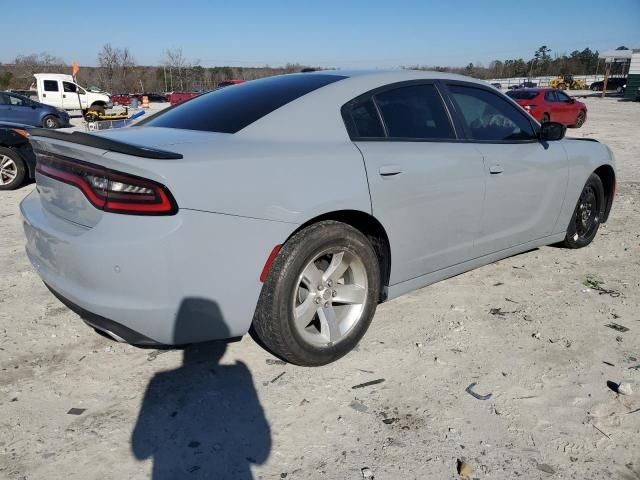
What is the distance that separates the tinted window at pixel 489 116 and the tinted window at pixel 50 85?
27798 mm

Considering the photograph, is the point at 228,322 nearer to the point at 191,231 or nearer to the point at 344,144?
the point at 191,231

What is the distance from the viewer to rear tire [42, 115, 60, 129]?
18.4 m

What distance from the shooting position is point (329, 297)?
278cm

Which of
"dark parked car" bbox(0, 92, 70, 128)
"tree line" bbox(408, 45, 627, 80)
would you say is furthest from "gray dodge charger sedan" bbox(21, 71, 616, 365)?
"tree line" bbox(408, 45, 627, 80)

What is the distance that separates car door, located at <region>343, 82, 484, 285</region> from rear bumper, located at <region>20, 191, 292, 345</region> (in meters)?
0.75

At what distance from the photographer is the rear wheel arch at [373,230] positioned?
Result: 2696mm

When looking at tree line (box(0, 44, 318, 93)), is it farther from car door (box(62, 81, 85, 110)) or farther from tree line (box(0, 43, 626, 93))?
car door (box(62, 81, 85, 110))

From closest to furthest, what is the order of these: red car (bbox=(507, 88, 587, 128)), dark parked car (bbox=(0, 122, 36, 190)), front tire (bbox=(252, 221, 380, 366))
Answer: front tire (bbox=(252, 221, 380, 366)), dark parked car (bbox=(0, 122, 36, 190)), red car (bbox=(507, 88, 587, 128))

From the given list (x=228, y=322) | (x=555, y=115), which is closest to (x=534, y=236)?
(x=228, y=322)

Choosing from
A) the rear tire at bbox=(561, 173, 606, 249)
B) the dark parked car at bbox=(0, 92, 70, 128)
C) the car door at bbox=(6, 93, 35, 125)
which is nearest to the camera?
the rear tire at bbox=(561, 173, 606, 249)

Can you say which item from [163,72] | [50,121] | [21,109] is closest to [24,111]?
[21,109]

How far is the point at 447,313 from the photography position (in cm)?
347

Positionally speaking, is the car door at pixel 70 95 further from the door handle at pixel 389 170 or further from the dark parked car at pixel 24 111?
the door handle at pixel 389 170

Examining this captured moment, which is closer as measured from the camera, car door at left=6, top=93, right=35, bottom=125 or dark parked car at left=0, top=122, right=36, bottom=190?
dark parked car at left=0, top=122, right=36, bottom=190
